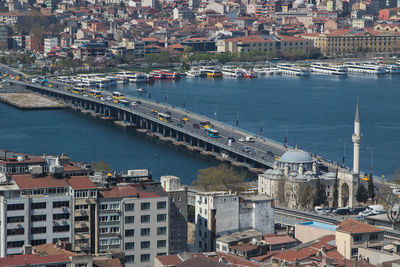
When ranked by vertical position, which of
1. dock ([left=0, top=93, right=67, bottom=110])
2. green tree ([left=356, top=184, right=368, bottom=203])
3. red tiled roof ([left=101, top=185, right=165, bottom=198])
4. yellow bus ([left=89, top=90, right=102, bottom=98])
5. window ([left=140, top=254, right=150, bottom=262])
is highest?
red tiled roof ([left=101, top=185, right=165, bottom=198])

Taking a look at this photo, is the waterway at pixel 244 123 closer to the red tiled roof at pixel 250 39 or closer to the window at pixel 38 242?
the red tiled roof at pixel 250 39

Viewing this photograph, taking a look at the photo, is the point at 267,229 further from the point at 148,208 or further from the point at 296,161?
the point at 296,161

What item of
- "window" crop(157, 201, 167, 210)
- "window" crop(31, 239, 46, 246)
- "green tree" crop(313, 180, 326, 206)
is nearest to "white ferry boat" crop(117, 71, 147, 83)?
"green tree" crop(313, 180, 326, 206)

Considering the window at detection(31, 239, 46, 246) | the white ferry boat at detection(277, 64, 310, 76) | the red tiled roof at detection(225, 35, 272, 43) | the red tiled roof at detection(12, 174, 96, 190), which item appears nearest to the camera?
the window at detection(31, 239, 46, 246)

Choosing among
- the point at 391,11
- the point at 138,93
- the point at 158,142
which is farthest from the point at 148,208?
the point at 391,11

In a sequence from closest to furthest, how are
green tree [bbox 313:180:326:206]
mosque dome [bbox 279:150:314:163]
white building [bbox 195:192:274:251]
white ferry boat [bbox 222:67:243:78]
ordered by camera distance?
white building [bbox 195:192:274:251]
green tree [bbox 313:180:326:206]
mosque dome [bbox 279:150:314:163]
white ferry boat [bbox 222:67:243:78]

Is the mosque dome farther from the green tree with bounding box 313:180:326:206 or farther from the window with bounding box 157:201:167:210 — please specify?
the window with bounding box 157:201:167:210

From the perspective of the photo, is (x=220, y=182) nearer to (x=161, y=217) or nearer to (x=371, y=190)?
(x=371, y=190)
